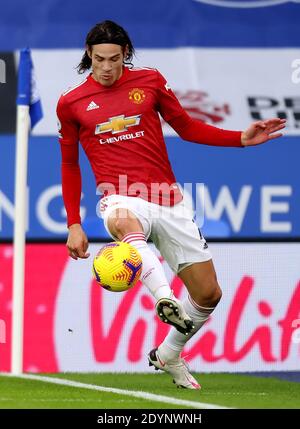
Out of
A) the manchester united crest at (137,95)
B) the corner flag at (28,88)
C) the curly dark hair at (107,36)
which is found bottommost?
the manchester united crest at (137,95)

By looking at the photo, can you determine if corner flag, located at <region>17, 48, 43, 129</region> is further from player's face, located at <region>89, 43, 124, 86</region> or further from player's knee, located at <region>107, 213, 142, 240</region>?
player's knee, located at <region>107, 213, 142, 240</region>

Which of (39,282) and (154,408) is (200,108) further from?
(154,408)

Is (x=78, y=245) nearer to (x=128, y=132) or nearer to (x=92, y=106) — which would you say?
(x=128, y=132)

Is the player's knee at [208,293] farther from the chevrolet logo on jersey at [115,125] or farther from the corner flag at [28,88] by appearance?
the corner flag at [28,88]

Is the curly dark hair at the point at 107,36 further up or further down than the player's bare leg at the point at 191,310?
further up

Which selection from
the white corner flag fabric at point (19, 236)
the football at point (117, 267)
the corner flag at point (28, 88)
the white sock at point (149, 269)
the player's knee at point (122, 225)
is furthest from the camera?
the corner flag at point (28, 88)

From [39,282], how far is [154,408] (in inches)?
156

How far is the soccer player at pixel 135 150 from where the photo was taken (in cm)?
776

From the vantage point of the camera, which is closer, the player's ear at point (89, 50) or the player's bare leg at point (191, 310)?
the player's ear at point (89, 50)

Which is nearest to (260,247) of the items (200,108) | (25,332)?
(200,108)

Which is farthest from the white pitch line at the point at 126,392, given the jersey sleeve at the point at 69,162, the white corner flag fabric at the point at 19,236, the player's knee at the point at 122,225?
the jersey sleeve at the point at 69,162

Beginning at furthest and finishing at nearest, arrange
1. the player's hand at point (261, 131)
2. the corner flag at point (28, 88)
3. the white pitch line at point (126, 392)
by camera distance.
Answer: the corner flag at point (28, 88) → the player's hand at point (261, 131) → the white pitch line at point (126, 392)

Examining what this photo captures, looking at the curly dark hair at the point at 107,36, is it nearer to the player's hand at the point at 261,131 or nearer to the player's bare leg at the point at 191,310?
the player's hand at the point at 261,131

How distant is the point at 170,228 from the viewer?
310 inches
